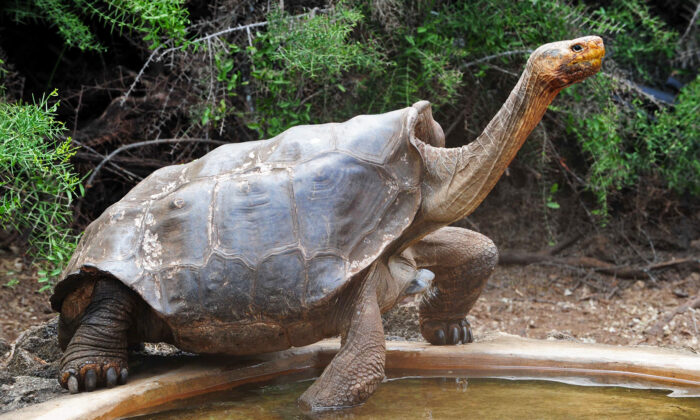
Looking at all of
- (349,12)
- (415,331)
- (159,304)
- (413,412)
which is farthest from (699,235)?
(159,304)

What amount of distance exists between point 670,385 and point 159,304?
2.28 metres

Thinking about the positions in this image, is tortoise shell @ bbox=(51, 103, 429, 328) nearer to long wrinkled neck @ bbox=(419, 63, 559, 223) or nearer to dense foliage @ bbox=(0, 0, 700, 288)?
long wrinkled neck @ bbox=(419, 63, 559, 223)

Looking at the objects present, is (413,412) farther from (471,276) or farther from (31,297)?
(31,297)

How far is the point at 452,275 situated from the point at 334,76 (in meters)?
1.96

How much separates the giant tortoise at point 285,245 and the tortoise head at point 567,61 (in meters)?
0.08

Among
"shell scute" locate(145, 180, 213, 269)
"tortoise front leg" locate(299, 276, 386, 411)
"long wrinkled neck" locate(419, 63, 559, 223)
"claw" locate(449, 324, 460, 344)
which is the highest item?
"long wrinkled neck" locate(419, 63, 559, 223)

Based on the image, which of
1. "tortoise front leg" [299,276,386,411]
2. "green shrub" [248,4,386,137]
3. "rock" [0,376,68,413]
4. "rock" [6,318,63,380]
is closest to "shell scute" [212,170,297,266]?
"tortoise front leg" [299,276,386,411]

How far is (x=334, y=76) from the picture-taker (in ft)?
16.9

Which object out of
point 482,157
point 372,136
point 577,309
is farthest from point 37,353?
point 577,309

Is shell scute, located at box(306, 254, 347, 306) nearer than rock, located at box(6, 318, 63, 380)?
Yes

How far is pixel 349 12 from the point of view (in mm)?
4555

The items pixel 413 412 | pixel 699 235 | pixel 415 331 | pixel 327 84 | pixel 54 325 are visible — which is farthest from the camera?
pixel 699 235

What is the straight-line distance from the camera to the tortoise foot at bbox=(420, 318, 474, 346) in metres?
3.87

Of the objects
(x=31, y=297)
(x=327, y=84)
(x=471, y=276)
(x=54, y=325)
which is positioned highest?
(x=327, y=84)
